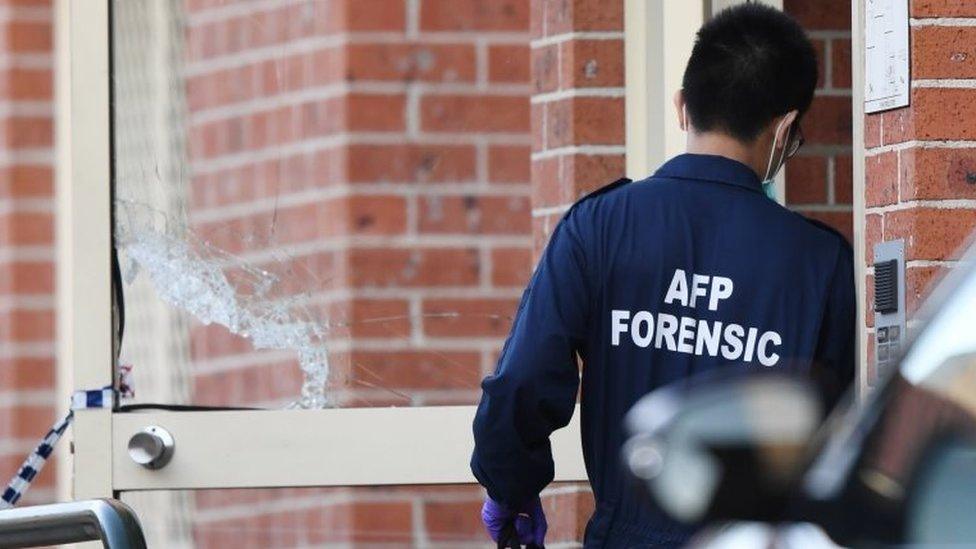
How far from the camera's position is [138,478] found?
4.87 m

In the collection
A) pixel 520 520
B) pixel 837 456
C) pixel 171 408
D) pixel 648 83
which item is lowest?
pixel 520 520

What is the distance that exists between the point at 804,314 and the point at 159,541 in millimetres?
2010

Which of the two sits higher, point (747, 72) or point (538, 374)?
point (747, 72)

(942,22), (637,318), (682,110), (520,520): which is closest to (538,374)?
(637,318)

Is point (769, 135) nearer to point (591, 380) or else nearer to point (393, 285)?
point (591, 380)

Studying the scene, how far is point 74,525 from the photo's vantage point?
3273 mm

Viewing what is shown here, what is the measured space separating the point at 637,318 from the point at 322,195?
1.67m

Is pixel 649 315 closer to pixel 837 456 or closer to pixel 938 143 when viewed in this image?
pixel 938 143

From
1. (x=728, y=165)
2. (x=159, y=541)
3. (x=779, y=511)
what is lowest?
(x=159, y=541)

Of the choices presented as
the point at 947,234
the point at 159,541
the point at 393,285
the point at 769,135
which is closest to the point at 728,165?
the point at 769,135

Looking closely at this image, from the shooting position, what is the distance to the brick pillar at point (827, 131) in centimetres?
511

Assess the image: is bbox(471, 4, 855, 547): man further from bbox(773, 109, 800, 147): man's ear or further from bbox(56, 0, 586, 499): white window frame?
bbox(56, 0, 586, 499): white window frame

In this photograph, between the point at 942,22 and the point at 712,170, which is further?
the point at 942,22

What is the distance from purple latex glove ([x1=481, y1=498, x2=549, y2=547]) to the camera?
395cm
